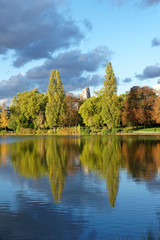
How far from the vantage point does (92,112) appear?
92000mm

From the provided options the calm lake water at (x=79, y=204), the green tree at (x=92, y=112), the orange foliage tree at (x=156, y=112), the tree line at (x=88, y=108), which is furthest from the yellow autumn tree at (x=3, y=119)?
the calm lake water at (x=79, y=204)

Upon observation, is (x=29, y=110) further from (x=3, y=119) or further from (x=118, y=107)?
(x=118, y=107)

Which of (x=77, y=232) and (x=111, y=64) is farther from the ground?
(x=111, y=64)

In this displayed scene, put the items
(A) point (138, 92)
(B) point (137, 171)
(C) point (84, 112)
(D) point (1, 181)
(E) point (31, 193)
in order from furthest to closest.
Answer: (C) point (84, 112) → (A) point (138, 92) → (B) point (137, 171) → (D) point (1, 181) → (E) point (31, 193)

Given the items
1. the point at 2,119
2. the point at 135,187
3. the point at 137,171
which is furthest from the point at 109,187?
the point at 2,119

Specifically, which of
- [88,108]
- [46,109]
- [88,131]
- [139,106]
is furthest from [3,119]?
[139,106]

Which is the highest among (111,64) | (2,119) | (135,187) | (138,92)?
(111,64)

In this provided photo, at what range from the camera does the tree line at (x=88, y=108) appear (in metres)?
78.4

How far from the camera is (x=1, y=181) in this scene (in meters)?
14.9

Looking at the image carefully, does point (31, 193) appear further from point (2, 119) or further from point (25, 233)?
point (2, 119)

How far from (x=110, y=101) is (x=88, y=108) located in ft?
47.8

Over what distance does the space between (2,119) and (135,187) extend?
94835 millimetres

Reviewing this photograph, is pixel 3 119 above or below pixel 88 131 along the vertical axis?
above

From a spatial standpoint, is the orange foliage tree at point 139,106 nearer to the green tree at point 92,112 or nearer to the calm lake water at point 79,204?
the green tree at point 92,112
